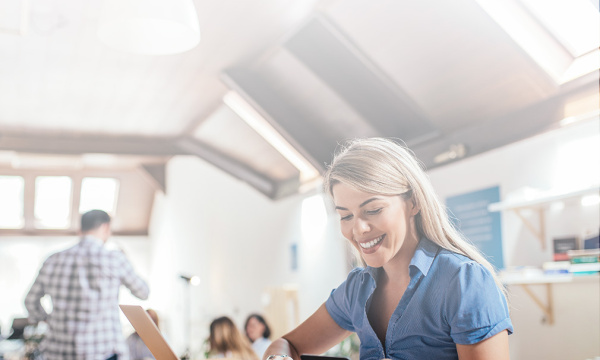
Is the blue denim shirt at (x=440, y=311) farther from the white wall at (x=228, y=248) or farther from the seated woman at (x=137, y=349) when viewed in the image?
the white wall at (x=228, y=248)

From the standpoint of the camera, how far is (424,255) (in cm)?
146

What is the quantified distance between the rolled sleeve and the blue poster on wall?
2409mm

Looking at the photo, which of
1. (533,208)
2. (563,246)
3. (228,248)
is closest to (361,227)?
(563,246)

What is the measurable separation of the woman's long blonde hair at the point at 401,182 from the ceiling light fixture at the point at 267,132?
4.38m

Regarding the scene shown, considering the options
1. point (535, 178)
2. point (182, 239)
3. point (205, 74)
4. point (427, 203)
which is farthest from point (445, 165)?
point (182, 239)

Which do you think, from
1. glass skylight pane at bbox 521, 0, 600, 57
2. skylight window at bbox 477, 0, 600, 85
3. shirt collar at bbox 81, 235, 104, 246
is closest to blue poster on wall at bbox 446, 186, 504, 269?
skylight window at bbox 477, 0, 600, 85

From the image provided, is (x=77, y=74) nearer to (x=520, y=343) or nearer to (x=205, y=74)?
(x=205, y=74)

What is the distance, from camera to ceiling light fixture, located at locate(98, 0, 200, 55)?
7.84 feet

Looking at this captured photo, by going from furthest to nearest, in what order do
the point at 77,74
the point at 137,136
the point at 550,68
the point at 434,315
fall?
the point at 137,136
the point at 77,74
the point at 550,68
the point at 434,315

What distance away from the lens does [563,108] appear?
334 cm

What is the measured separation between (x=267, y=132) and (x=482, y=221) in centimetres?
290

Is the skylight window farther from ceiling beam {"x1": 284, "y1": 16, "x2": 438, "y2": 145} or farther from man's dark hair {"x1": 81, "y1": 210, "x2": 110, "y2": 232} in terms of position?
man's dark hair {"x1": 81, "y1": 210, "x2": 110, "y2": 232}

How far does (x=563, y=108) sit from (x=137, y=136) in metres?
5.35

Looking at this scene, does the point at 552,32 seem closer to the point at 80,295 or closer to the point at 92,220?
the point at 92,220
